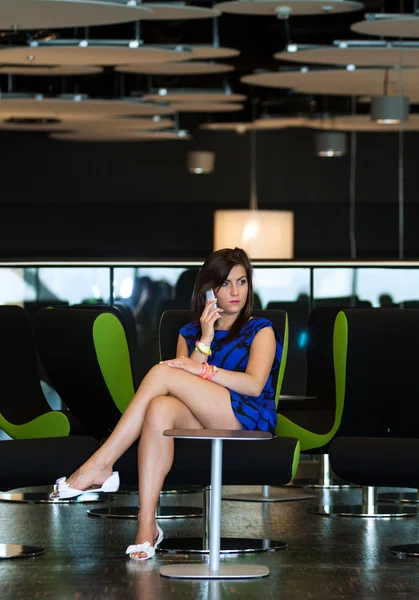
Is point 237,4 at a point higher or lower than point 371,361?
higher

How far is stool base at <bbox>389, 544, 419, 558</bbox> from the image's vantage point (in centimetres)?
482

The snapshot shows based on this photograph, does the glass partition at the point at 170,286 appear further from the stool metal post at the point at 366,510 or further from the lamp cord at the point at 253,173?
the lamp cord at the point at 253,173

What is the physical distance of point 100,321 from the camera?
17.1 feet

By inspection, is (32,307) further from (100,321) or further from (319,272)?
(100,321)

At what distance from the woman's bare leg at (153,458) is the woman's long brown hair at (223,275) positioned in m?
0.49

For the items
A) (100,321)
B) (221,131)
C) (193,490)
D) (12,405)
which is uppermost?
(221,131)

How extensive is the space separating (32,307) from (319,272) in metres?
1.78

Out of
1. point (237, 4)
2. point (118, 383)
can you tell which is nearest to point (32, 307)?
point (237, 4)

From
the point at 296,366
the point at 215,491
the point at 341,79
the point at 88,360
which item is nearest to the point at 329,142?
the point at 341,79

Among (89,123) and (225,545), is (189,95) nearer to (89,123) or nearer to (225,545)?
(89,123)

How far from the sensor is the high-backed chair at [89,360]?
5246 mm

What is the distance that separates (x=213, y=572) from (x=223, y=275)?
1.14 metres

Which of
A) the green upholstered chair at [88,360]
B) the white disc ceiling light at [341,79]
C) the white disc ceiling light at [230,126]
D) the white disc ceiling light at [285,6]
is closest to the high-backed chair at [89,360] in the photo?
the green upholstered chair at [88,360]

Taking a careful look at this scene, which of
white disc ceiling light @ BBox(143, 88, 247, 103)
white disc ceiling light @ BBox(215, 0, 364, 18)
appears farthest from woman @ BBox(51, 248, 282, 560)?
white disc ceiling light @ BBox(143, 88, 247, 103)
